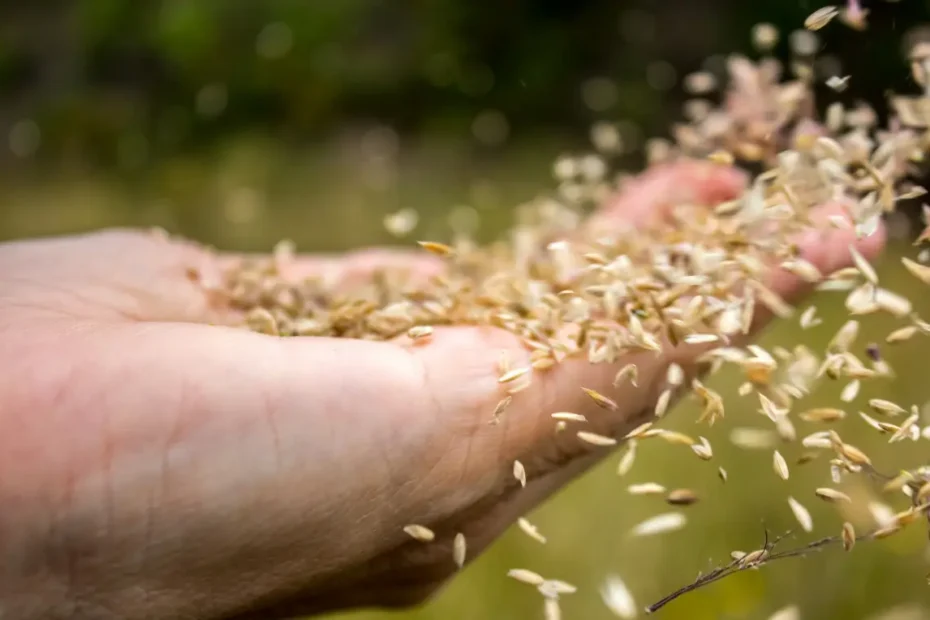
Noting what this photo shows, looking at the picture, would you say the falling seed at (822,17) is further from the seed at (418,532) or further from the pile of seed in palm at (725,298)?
the seed at (418,532)

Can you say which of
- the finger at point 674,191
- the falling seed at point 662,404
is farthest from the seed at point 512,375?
the finger at point 674,191

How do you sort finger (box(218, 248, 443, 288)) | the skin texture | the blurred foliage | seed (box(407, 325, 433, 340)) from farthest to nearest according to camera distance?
the blurred foliage → finger (box(218, 248, 443, 288)) → seed (box(407, 325, 433, 340)) → the skin texture

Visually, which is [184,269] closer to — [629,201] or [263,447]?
[263,447]

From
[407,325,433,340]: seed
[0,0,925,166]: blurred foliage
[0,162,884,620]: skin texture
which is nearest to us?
[0,162,884,620]: skin texture

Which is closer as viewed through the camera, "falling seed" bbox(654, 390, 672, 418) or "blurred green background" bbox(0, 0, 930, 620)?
"falling seed" bbox(654, 390, 672, 418)

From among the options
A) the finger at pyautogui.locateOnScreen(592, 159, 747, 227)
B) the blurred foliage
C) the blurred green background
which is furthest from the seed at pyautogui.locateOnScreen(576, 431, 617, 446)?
the blurred foliage

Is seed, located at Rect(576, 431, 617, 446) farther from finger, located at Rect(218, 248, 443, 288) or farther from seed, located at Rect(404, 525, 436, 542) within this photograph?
finger, located at Rect(218, 248, 443, 288)
